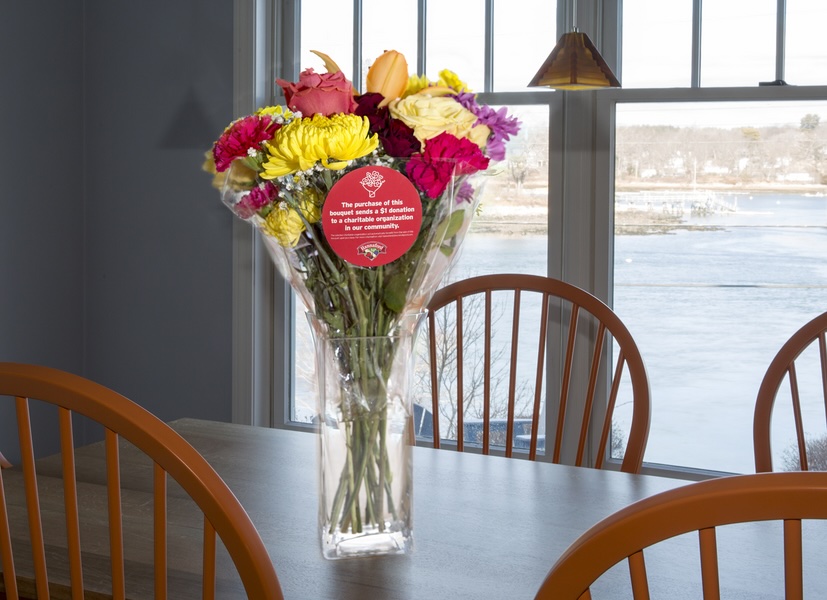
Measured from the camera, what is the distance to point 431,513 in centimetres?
130

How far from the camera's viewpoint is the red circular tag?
3.49 feet

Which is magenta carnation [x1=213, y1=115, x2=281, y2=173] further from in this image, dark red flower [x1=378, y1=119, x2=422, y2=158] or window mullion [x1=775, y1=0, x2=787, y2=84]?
window mullion [x1=775, y1=0, x2=787, y2=84]

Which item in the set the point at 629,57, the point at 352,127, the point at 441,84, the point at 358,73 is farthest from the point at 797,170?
the point at 352,127

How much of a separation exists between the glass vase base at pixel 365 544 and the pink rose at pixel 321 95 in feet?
1.67

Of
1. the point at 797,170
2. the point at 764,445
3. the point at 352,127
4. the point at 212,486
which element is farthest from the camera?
the point at 797,170

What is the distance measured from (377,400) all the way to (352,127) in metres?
0.33

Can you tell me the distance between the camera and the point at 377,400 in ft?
3.68

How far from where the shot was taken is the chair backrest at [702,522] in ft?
1.93

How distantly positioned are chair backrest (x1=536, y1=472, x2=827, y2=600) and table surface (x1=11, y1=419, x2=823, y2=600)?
1.29 ft

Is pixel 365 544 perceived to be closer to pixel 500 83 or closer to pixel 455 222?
pixel 455 222

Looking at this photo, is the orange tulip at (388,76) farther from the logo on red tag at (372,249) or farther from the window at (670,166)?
the window at (670,166)

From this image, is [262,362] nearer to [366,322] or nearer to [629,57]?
[629,57]

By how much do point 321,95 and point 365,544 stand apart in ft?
1.79

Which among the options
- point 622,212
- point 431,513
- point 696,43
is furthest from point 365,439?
point 696,43
